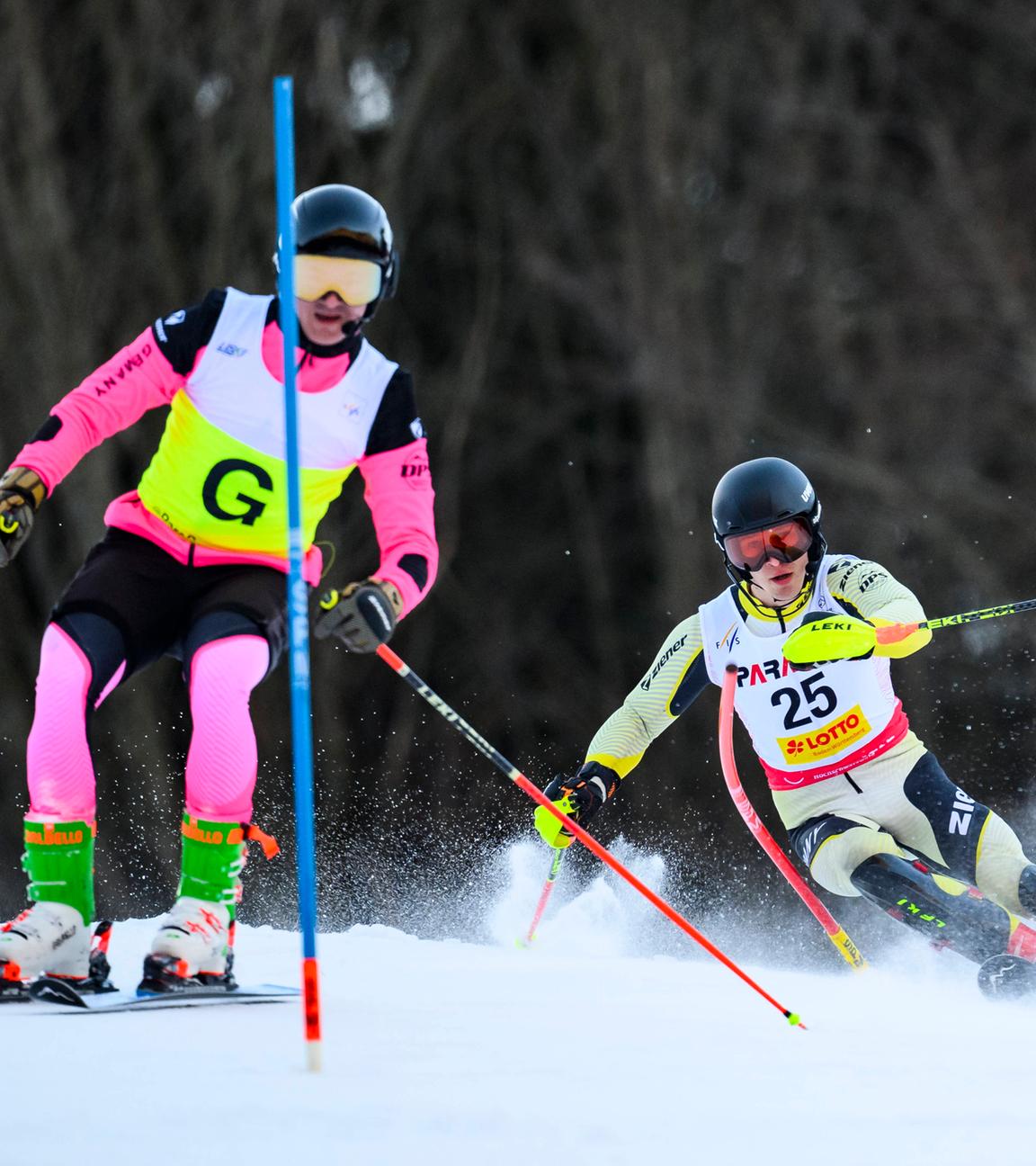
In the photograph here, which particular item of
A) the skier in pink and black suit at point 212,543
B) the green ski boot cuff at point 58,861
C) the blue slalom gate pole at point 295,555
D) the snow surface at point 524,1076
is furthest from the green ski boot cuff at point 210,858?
the blue slalom gate pole at point 295,555

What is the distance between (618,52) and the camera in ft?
49.5

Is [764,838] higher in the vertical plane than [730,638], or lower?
lower

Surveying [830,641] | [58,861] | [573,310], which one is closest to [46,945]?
[58,861]

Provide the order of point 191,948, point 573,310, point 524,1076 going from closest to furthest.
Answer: point 524,1076 → point 191,948 → point 573,310

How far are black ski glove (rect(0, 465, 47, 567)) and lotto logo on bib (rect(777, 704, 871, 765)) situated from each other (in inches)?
84.7

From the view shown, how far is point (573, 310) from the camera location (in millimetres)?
15727

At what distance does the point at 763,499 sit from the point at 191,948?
1.90 meters

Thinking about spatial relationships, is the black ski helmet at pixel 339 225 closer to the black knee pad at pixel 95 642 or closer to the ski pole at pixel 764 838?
the black knee pad at pixel 95 642

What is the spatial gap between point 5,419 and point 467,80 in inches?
207

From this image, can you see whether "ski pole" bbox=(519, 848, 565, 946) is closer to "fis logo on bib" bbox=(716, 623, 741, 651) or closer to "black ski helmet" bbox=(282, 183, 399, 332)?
"fis logo on bib" bbox=(716, 623, 741, 651)

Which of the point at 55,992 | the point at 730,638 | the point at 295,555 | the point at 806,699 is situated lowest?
the point at 55,992

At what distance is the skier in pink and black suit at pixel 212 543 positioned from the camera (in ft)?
12.9

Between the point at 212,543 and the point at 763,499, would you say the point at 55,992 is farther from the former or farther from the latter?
the point at 763,499

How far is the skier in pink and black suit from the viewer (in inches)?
154
